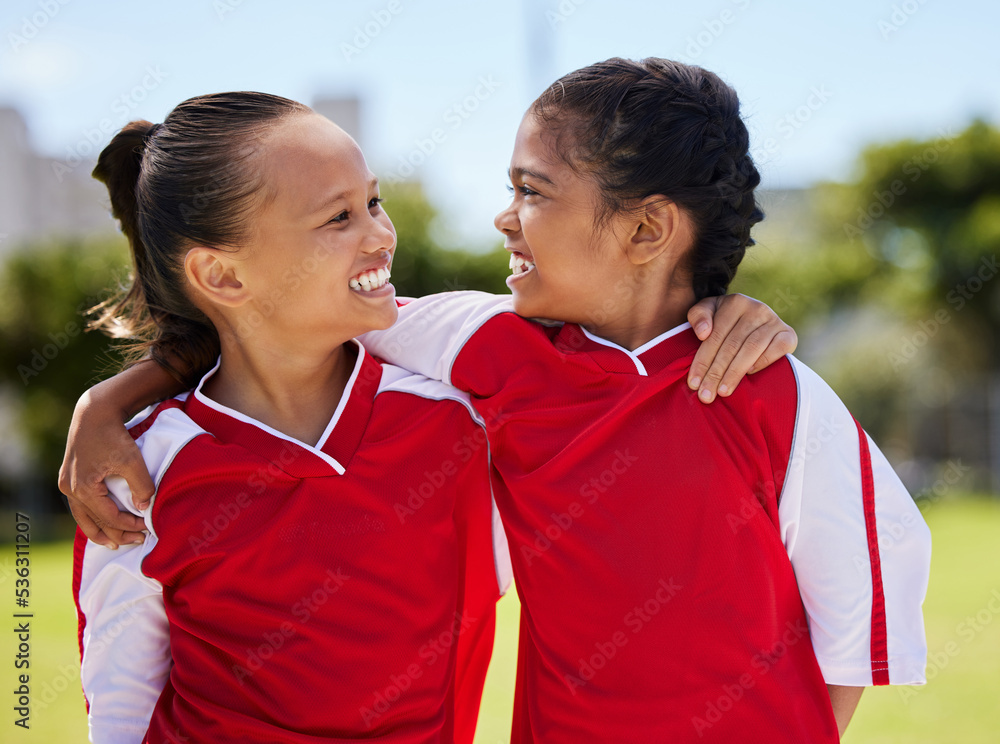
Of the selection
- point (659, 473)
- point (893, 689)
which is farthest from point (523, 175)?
point (893, 689)

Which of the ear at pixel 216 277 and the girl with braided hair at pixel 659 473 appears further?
the ear at pixel 216 277

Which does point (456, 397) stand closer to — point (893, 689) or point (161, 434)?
point (161, 434)

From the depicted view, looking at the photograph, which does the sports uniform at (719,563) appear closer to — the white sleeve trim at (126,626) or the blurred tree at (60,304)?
the white sleeve trim at (126,626)

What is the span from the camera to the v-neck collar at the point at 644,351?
5.25ft

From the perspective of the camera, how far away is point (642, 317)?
1.70m

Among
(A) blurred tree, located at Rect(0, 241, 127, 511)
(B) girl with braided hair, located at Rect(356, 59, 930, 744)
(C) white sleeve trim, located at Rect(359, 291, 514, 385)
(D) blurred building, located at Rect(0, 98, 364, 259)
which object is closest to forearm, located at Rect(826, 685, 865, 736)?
(B) girl with braided hair, located at Rect(356, 59, 930, 744)

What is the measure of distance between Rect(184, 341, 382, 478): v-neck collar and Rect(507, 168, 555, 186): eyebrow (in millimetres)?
505

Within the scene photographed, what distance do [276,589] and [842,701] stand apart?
3.54ft

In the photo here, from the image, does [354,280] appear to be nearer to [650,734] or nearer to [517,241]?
[517,241]

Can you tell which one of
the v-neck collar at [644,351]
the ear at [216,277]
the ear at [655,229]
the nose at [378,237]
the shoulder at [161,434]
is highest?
the ear at [655,229]

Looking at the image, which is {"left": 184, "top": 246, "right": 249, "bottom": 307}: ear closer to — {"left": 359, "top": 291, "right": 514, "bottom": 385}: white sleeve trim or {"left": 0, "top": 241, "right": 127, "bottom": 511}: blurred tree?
{"left": 359, "top": 291, "right": 514, "bottom": 385}: white sleeve trim

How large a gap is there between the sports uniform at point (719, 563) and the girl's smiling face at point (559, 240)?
0.21 metres

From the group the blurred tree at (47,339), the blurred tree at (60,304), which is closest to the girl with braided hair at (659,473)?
the blurred tree at (60,304)

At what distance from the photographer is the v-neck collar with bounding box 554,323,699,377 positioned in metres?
1.60
